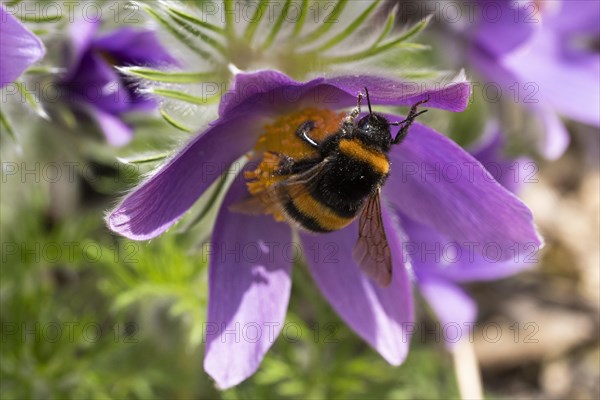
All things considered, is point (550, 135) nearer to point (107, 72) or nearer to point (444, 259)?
point (444, 259)

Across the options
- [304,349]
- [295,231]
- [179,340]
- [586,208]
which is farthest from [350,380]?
[586,208]

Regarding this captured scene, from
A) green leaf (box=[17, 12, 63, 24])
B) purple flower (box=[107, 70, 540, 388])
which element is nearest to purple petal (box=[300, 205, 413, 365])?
Result: purple flower (box=[107, 70, 540, 388])

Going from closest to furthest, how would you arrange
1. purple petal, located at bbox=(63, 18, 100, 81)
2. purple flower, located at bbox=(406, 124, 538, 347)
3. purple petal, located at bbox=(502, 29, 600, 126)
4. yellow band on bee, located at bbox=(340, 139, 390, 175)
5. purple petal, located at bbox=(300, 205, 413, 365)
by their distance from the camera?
yellow band on bee, located at bbox=(340, 139, 390, 175)
purple petal, located at bbox=(300, 205, 413, 365)
purple petal, located at bbox=(63, 18, 100, 81)
purple flower, located at bbox=(406, 124, 538, 347)
purple petal, located at bbox=(502, 29, 600, 126)

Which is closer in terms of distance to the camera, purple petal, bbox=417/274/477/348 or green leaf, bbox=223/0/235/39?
green leaf, bbox=223/0/235/39

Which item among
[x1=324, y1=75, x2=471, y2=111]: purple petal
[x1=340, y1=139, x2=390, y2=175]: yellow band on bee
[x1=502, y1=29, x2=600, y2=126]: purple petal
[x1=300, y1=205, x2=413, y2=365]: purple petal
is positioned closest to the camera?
[x1=324, y1=75, x2=471, y2=111]: purple petal

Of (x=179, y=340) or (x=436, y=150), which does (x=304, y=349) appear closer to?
(x=179, y=340)

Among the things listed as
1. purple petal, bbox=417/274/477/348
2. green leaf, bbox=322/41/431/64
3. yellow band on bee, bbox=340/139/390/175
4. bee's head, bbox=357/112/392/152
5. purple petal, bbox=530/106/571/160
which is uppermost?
green leaf, bbox=322/41/431/64

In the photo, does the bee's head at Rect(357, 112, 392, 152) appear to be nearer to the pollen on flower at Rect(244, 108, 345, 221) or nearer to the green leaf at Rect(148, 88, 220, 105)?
the pollen on flower at Rect(244, 108, 345, 221)
